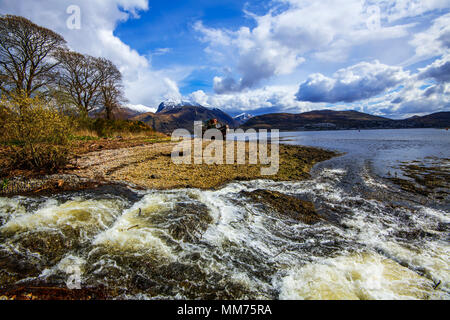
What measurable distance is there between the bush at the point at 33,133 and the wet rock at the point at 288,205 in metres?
7.93

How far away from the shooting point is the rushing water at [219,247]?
268 cm

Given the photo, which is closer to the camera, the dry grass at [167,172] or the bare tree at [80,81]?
the dry grass at [167,172]

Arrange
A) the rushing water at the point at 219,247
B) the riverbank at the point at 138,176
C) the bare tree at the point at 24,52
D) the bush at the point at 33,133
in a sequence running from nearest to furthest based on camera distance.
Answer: the rushing water at the point at 219,247 < the riverbank at the point at 138,176 < the bush at the point at 33,133 < the bare tree at the point at 24,52

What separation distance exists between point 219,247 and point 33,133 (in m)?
8.31

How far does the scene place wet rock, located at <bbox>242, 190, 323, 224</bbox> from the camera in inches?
197

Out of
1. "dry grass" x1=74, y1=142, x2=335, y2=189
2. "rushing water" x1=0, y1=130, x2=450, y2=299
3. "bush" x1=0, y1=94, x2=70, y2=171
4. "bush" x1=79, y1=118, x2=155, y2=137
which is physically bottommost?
"rushing water" x1=0, y1=130, x2=450, y2=299

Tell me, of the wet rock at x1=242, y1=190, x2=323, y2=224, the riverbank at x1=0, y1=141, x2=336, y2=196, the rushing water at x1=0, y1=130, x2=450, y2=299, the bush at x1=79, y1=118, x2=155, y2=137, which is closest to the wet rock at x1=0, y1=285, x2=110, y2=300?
the rushing water at x1=0, y1=130, x2=450, y2=299

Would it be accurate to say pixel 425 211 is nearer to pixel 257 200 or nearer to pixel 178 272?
pixel 257 200

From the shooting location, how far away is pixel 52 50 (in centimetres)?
2002

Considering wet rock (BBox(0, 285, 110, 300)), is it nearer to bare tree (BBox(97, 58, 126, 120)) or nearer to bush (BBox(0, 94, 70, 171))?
bush (BBox(0, 94, 70, 171))

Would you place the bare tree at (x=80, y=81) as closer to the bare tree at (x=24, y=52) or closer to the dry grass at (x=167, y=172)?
the bare tree at (x=24, y=52)

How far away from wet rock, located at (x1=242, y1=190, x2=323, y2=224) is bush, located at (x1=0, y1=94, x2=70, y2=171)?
7.93m

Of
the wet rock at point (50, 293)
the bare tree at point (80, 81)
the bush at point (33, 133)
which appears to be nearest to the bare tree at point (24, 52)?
the bare tree at point (80, 81)
